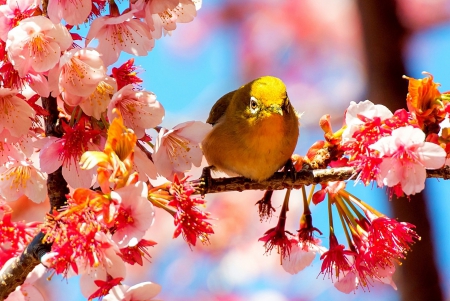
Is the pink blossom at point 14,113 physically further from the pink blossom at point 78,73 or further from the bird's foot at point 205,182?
the bird's foot at point 205,182

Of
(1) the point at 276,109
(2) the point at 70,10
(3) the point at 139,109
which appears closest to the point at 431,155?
(3) the point at 139,109

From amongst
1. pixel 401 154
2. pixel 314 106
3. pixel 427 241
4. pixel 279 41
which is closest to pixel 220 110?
pixel 427 241

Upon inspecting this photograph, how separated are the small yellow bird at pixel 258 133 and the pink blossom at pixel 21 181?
0.72 meters

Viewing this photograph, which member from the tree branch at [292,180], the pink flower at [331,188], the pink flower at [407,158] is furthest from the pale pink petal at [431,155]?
the pink flower at [331,188]

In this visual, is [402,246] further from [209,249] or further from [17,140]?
[209,249]

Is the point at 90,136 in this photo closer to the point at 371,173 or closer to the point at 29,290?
the point at 29,290

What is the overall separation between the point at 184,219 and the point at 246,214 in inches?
147

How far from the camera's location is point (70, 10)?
4.77 feet

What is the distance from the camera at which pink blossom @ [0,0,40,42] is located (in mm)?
1460

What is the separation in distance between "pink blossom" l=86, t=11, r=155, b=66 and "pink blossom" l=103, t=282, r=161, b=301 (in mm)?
572

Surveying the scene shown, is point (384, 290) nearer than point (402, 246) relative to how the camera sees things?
No

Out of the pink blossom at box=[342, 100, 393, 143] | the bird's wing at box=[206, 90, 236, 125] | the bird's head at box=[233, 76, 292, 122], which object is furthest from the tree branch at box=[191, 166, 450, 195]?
the bird's wing at box=[206, 90, 236, 125]

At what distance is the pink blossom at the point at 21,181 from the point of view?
5.74 ft

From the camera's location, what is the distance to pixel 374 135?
165 centimetres
